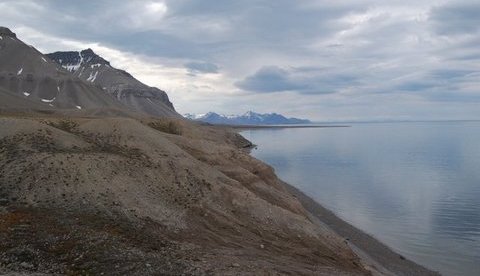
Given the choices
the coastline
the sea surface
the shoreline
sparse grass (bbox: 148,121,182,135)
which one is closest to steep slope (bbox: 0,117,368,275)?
the coastline

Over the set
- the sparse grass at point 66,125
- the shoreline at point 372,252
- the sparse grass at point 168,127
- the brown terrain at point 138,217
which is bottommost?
the shoreline at point 372,252

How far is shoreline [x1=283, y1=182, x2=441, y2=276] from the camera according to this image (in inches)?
1152

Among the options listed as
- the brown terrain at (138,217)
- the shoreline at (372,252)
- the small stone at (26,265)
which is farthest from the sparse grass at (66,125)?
the shoreline at (372,252)

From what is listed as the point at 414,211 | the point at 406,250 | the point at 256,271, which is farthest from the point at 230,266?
the point at 414,211

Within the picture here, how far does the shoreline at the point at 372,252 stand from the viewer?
96.0ft

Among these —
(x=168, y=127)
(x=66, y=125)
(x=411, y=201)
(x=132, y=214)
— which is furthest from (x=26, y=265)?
(x=411, y=201)

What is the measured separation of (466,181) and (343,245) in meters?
44.6

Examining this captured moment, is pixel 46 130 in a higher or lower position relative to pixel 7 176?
higher

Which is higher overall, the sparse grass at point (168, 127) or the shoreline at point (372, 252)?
the sparse grass at point (168, 127)

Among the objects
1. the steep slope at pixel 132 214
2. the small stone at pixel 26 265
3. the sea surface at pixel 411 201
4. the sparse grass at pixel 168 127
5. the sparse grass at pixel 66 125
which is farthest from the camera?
the sparse grass at pixel 168 127

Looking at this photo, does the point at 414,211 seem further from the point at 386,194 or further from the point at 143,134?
the point at 143,134

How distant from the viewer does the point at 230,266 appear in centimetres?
1950

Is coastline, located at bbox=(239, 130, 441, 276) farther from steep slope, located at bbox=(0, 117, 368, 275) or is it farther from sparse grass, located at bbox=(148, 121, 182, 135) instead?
sparse grass, located at bbox=(148, 121, 182, 135)

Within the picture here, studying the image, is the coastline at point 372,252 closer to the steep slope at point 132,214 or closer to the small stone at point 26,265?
the steep slope at point 132,214
